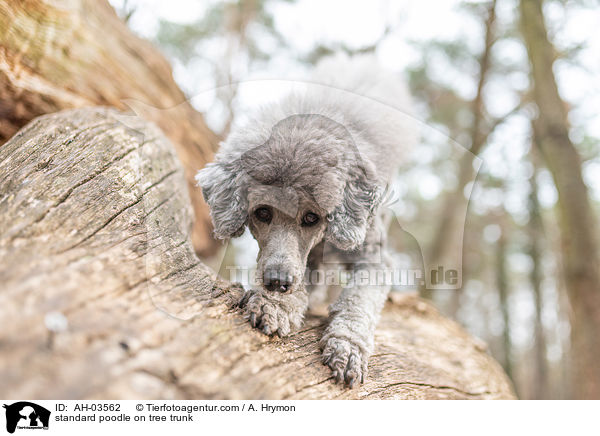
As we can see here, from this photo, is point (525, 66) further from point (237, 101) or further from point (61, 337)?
point (61, 337)

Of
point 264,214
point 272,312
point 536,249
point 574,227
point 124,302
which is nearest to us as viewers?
point 124,302

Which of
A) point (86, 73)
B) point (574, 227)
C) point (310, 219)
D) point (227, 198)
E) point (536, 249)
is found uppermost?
point (536, 249)

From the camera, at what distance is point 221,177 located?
250 cm

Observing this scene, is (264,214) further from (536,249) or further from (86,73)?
(536,249)

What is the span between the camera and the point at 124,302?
1696 millimetres

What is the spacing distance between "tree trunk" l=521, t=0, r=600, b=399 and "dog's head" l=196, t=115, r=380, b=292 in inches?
137

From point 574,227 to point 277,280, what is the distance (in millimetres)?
4246

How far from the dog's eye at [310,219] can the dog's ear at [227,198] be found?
35 cm

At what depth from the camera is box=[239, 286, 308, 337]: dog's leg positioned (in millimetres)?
2174

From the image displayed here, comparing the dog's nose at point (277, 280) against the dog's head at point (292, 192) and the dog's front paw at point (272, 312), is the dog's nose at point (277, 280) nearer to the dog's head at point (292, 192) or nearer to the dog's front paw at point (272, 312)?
the dog's head at point (292, 192)

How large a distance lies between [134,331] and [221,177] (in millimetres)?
1157

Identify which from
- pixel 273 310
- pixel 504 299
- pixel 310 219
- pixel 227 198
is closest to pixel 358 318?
pixel 273 310

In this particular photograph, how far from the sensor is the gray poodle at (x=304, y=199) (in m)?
2.25
